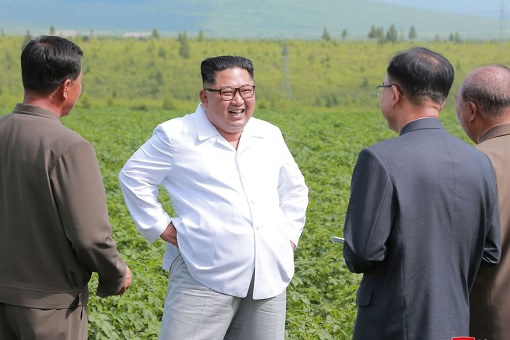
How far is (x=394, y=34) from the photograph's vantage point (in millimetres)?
109438

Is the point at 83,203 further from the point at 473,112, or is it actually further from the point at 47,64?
the point at 473,112

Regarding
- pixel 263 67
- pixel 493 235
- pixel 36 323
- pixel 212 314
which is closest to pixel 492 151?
pixel 493 235

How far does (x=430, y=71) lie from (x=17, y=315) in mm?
1854

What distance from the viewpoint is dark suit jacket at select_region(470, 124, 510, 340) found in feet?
12.8

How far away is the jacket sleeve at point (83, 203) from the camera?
12.1 ft

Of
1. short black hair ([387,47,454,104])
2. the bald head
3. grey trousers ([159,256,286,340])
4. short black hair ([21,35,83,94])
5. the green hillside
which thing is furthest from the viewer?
the green hillside

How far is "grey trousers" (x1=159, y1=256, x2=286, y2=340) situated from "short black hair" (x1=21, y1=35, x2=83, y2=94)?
1091 millimetres

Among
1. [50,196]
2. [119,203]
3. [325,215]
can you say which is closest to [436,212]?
[50,196]

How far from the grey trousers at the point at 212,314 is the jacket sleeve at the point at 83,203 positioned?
0.65 meters

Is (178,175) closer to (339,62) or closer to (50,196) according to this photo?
(50,196)

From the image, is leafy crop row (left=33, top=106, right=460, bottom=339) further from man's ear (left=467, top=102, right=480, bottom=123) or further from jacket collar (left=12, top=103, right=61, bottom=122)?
man's ear (left=467, top=102, right=480, bottom=123)

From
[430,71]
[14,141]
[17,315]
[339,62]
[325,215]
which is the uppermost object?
[430,71]

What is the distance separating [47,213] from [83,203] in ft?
0.51

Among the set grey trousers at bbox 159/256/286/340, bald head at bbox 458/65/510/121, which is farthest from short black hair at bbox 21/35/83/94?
bald head at bbox 458/65/510/121
